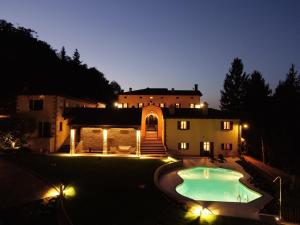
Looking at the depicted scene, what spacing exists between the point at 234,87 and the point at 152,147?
4079 centimetres

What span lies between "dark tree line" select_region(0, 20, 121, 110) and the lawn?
1063 centimetres

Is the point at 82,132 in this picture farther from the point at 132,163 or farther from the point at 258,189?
the point at 258,189

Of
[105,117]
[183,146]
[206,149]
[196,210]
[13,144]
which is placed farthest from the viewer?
[105,117]

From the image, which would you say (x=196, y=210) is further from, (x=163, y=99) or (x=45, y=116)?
(x=163, y=99)

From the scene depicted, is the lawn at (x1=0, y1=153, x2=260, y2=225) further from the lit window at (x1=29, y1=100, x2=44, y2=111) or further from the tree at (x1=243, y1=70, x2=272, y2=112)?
the tree at (x1=243, y1=70, x2=272, y2=112)

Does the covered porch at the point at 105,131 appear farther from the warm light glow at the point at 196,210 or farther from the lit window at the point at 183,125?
the warm light glow at the point at 196,210

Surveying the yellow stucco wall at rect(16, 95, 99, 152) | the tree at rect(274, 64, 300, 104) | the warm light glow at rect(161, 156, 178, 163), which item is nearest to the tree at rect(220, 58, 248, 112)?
the tree at rect(274, 64, 300, 104)

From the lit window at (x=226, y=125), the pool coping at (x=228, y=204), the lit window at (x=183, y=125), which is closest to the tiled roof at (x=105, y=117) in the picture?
the lit window at (x=183, y=125)

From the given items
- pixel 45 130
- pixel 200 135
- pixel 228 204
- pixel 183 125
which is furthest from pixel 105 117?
pixel 228 204

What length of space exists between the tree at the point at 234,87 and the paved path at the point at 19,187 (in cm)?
5022

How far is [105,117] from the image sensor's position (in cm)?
2767

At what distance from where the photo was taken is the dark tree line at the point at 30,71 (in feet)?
100

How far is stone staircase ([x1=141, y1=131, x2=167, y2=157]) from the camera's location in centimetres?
2486


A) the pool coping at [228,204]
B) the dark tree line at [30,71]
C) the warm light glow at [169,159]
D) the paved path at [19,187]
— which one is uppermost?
the dark tree line at [30,71]
